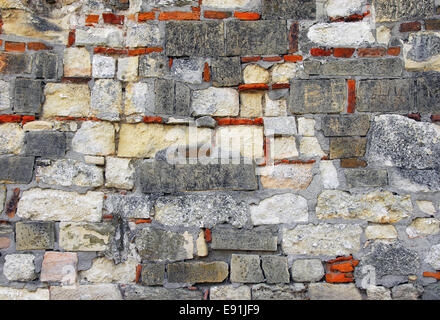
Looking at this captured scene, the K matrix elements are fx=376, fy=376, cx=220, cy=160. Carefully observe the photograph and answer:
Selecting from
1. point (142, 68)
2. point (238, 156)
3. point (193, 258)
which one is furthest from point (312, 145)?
point (142, 68)

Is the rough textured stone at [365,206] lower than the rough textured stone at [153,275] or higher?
higher

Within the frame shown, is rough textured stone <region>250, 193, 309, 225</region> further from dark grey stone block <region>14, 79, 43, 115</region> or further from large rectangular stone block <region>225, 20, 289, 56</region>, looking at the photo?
dark grey stone block <region>14, 79, 43, 115</region>

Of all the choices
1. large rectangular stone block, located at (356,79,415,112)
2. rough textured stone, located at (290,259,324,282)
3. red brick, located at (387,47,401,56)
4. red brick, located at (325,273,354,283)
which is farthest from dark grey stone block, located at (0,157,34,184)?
red brick, located at (387,47,401,56)

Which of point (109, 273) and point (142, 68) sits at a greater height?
point (142, 68)

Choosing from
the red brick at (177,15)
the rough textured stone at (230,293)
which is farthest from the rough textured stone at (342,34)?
the rough textured stone at (230,293)

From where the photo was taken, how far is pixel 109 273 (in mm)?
2459

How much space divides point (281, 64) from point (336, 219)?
109 centimetres

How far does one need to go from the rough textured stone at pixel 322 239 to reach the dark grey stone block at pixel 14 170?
68.8 inches

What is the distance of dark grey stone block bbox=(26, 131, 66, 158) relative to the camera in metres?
2.48

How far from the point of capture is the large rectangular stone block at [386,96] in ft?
8.07

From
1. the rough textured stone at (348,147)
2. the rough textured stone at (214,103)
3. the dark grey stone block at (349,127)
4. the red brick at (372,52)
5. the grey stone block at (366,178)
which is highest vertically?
the red brick at (372,52)

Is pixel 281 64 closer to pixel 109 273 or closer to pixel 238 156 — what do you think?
pixel 238 156

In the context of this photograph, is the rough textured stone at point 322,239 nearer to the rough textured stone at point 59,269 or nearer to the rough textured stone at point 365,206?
the rough textured stone at point 365,206

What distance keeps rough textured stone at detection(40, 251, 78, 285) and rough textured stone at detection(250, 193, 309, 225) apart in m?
1.23
